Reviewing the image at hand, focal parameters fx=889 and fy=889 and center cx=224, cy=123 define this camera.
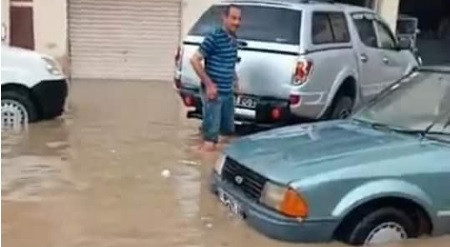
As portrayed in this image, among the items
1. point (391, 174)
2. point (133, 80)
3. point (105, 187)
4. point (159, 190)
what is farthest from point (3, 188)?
point (133, 80)

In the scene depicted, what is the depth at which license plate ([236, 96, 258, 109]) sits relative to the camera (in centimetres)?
1082

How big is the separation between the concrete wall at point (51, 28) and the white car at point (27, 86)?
6.24 m

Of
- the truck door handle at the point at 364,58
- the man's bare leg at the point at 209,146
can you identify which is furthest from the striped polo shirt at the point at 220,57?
the truck door handle at the point at 364,58

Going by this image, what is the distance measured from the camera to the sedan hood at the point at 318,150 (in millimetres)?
6320

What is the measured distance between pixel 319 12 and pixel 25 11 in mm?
8538

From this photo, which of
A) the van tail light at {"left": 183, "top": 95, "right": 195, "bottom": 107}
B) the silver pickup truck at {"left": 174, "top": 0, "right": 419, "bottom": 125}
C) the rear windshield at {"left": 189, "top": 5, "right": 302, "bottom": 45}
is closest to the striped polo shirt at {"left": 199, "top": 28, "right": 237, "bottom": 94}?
the silver pickup truck at {"left": 174, "top": 0, "right": 419, "bottom": 125}

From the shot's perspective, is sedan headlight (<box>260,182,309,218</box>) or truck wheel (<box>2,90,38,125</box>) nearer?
sedan headlight (<box>260,182,309,218</box>)

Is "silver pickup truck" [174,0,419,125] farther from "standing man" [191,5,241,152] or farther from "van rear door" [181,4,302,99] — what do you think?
"standing man" [191,5,241,152]

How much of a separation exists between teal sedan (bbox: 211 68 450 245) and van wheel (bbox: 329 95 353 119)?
4358mm

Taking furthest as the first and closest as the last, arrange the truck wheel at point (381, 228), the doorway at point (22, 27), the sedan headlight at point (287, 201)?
the doorway at point (22, 27)
the truck wheel at point (381, 228)
the sedan headlight at point (287, 201)

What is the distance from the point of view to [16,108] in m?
11.4

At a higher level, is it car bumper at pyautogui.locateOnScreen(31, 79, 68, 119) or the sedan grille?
the sedan grille

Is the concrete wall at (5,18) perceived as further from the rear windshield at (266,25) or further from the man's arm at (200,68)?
the man's arm at (200,68)

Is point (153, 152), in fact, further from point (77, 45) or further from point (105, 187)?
point (77, 45)
